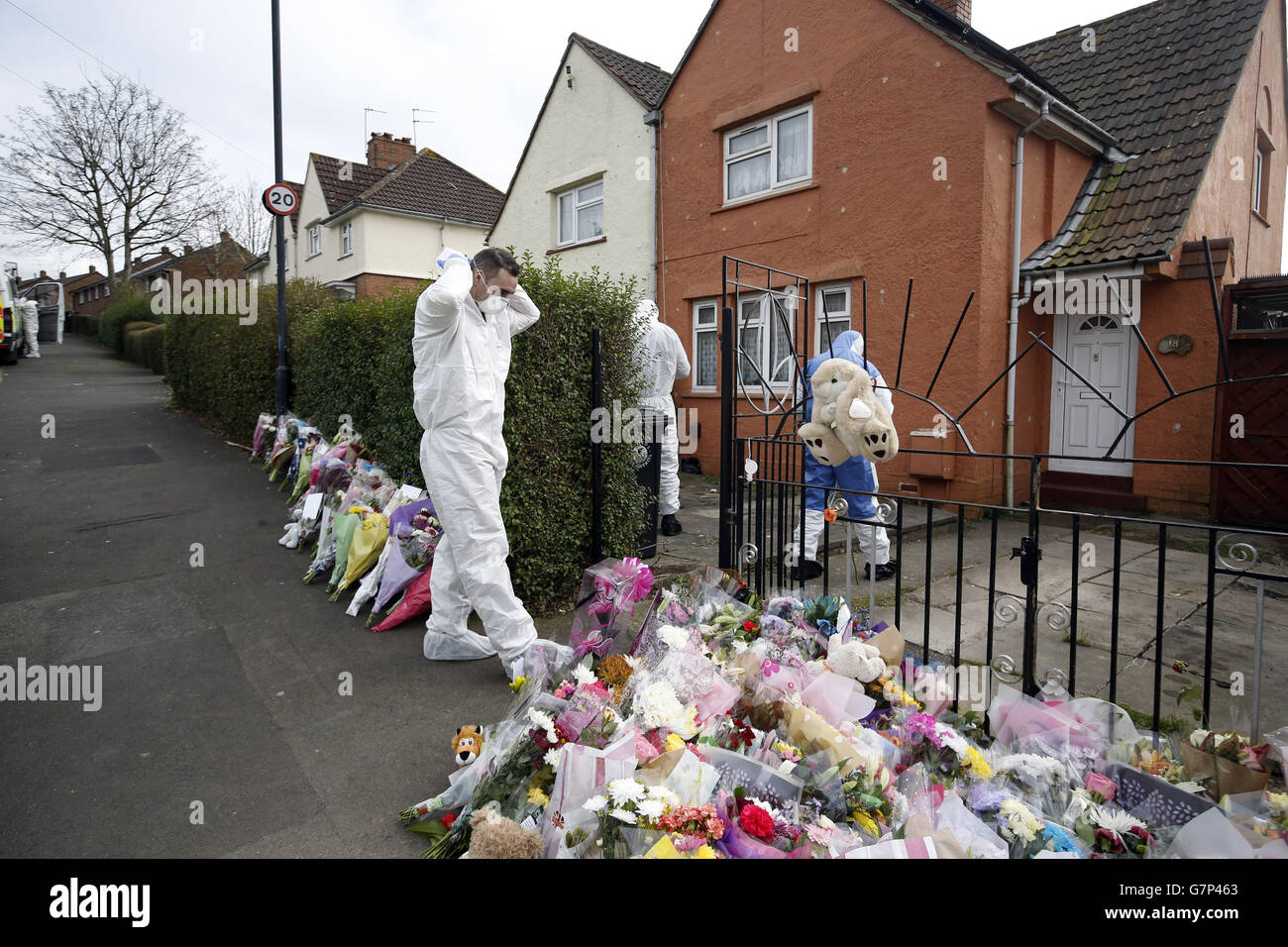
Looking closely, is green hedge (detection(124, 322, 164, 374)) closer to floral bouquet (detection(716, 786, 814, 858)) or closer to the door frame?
the door frame

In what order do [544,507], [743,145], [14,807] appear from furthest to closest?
1. [743,145]
2. [544,507]
3. [14,807]

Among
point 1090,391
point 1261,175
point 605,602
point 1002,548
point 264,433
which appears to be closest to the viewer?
point 605,602

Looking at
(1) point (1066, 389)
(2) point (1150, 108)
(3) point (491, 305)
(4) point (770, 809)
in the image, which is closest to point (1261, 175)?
(2) point (1150, 108)

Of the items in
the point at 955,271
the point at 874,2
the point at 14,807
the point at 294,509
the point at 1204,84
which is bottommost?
the point at 14,807

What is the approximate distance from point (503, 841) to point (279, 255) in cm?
968

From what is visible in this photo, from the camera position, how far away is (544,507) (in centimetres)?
487

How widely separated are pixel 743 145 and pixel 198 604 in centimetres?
936

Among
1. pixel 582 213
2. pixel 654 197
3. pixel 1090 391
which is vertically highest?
pixel 582 213

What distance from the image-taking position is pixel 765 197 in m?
10.0

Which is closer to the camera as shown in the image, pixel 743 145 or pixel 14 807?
pixel 14 807

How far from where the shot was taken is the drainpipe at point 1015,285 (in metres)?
7.98

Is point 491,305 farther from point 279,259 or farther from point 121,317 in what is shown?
point 121,317
